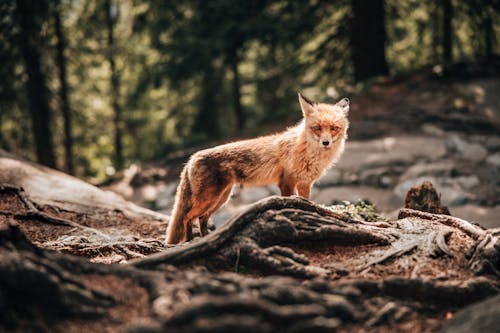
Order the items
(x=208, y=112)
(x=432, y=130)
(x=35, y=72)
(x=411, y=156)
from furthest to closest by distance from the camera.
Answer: (x=208, y=112), (x=35, y=72), (x=432, y=130), (x=411, y=156)

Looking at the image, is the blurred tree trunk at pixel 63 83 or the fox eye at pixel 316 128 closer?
the fox eye at pixel 316 128

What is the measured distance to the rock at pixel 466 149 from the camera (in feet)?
39.1

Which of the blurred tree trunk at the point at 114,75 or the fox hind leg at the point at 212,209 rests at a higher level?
the blurred tree trunk at the point at 114,75

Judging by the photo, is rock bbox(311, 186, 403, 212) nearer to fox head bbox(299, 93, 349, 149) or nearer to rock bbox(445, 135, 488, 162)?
rock bbox(445, 135, 488, 162)

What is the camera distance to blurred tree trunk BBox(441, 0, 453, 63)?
16484mm

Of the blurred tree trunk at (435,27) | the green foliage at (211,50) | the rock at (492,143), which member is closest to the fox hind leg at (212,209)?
the green foliage at (211,50)

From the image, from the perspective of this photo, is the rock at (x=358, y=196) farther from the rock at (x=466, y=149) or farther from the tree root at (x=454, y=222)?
the tree root at (x=454, y=222)

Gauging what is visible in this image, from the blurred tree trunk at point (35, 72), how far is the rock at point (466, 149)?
13.4m

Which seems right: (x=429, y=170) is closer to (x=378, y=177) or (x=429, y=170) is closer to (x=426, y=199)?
(x=378, y=177)

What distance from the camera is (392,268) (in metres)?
4.62

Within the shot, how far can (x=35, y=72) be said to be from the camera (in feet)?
50.5

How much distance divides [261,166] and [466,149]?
7875mm

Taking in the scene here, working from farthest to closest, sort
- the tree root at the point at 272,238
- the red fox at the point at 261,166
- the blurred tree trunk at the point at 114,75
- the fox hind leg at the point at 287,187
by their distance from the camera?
the blurred tree trunk at the point at 114,75
the fox hind leg at the point at 287,187
the red fox at the point at 261,166
the tree root at the point at 272,238

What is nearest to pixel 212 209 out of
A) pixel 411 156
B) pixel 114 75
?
pixel 411 156
